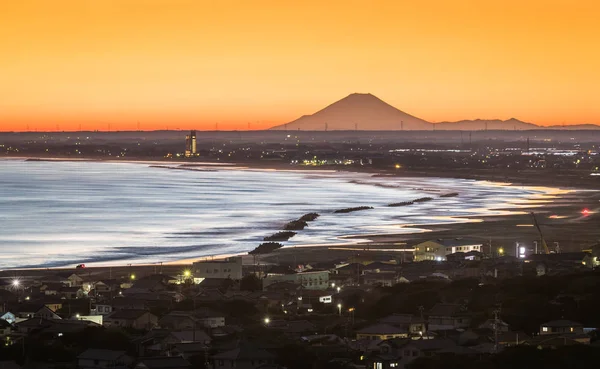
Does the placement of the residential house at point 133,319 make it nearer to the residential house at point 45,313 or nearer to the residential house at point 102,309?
the residential house at point 102,309

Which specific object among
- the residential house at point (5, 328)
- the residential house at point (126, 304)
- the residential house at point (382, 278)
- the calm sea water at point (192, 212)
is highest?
the residential house at point (5, 328)

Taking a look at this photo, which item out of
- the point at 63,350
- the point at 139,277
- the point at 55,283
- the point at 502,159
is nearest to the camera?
the point at 63,350

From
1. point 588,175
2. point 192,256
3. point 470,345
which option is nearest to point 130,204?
point 192,256

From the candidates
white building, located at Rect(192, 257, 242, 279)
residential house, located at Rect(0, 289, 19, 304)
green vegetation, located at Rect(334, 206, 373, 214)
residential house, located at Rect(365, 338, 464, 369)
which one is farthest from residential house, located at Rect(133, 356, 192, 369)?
green vegetation, located at Rect(334, 206, 373, 214)

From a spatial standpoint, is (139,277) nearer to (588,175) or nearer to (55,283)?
(55,283)

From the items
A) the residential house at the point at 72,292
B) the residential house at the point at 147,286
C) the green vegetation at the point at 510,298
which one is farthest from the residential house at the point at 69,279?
the green vegetation at the point at 510,298

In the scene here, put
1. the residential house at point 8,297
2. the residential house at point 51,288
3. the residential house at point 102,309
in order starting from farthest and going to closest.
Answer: the residential house at point 51,288
the residential house at point 8,297
the residential house at point 102,309
